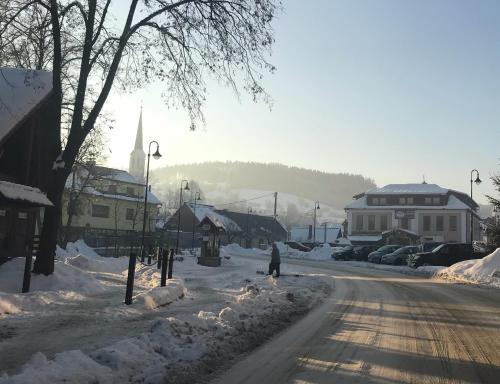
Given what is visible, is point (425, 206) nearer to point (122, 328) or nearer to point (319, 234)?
point (319, 234)

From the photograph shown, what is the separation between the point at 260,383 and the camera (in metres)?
6.67

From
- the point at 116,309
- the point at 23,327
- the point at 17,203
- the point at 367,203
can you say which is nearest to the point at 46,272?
the point at 17,203

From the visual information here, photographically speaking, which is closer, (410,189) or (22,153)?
(22,153)

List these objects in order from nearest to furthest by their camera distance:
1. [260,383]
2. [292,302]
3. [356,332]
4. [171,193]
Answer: [260,383] → [356,332] → [292,302] → [171,193]

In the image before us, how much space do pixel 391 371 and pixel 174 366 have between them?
2.86m

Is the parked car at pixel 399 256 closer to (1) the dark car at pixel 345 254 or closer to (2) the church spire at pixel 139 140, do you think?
(1) the dark car at pixel 345 254

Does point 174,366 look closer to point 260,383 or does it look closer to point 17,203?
point 260,383

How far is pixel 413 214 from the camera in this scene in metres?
81.1

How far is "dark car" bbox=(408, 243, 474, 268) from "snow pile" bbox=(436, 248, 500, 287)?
5423 millimetres

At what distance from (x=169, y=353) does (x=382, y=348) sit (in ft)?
11.6

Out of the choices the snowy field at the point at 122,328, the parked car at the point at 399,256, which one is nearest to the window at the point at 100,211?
the parked car at the point at 399,256

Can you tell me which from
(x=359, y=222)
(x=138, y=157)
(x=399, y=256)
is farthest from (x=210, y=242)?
(x=138, y=157)

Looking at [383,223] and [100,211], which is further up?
[383,223]

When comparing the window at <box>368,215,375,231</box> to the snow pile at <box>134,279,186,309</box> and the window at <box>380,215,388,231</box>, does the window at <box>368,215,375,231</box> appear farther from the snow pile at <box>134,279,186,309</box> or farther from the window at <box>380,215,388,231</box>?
the snow pile at <box>134,279,186,309</box>
